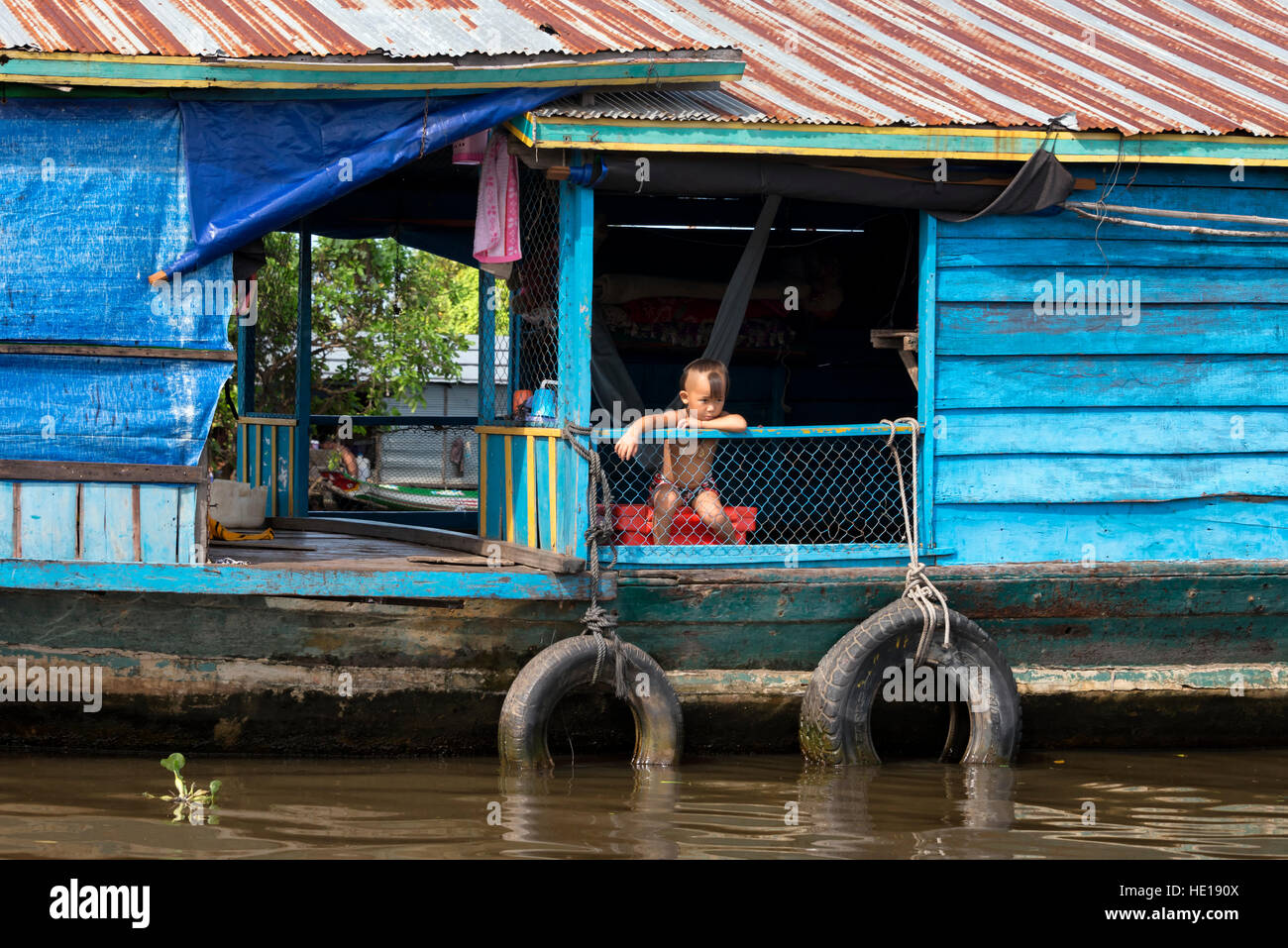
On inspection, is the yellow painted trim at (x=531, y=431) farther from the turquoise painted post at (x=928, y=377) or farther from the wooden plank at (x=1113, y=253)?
the wooden plank at (x=1113, y=253)

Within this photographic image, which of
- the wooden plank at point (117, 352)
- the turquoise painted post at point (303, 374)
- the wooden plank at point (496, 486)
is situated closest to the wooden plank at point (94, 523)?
the wooden plank at point (117, 352)

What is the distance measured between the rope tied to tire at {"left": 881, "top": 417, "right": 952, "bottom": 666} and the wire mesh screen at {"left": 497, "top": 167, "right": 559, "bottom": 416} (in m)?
1.82

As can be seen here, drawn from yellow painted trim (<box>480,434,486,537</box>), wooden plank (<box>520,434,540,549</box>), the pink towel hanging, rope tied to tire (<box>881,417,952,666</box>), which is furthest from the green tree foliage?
rope tied to tire (<box>881,417,952,666</box>)

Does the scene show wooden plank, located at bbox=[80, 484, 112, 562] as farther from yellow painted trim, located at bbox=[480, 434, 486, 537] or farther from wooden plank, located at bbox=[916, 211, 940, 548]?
wooden plank, located at bbox=[916, 211, 940, 548]

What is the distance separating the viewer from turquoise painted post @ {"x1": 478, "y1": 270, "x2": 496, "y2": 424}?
28.9 ft

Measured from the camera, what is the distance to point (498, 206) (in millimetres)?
7395

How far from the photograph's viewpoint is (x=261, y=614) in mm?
6797

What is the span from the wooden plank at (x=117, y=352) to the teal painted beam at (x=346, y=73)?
46.0 inches

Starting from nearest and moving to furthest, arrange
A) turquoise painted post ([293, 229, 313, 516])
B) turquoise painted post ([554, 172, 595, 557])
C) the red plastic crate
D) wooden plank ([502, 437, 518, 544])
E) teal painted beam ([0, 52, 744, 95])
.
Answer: teal painted beam ([0, 52, 744, 95]) → turquoise painted post ([554, 172, 595, 557]) → the red plastic crate → wooden plank ([502, 437, 518, 544]) → turquoise painted post ([293, 229, 313, 516])

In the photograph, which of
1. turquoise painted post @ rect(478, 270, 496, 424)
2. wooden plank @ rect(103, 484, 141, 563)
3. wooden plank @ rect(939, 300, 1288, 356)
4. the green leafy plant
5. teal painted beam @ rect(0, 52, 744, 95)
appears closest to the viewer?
the green leafy plant

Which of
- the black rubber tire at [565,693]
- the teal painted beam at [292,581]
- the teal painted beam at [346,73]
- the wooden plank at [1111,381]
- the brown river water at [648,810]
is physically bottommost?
the brown river water at [648,810]

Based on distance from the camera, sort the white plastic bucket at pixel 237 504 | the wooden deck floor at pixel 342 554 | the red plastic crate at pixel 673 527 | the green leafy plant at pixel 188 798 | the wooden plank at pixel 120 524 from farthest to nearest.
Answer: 1. the white plastic bucket at pixel 237 504
2. the red plastic crate at pixel 673 527
3. the wooden deck floor at pixel 342 554
4. the wooden plank at pixel 120 524
5. the green leafy plant at pixel 188 798

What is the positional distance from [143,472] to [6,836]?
5.78 feet

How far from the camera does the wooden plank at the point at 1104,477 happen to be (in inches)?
293
